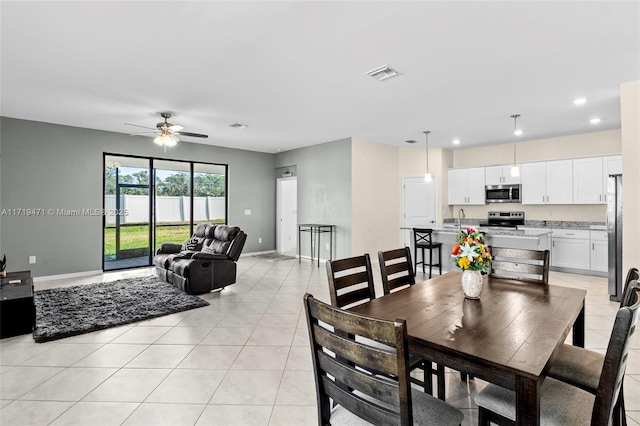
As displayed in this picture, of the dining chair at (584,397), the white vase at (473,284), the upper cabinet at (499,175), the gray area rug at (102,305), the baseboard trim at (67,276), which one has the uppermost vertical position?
the upper cabinet at (499,175)

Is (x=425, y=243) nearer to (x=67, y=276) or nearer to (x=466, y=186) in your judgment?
(x=466, y=186)

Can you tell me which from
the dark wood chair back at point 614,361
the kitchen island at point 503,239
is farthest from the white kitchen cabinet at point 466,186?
the dark wood chair back at point 614,361

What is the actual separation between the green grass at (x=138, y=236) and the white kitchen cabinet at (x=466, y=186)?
6.35 m

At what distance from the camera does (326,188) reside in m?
7.33

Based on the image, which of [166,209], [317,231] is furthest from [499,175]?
[166,209]

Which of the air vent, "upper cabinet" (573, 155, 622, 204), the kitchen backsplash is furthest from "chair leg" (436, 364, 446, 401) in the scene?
the kitchen backsplash

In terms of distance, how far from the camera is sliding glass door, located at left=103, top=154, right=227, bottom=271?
6.42 metres

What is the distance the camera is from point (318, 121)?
5492 mm

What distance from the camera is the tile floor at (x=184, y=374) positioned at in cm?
Answer: 204

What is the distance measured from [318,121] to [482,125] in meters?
2.89

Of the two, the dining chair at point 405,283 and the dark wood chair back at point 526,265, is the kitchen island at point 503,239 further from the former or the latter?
the dining chair at point 405,283

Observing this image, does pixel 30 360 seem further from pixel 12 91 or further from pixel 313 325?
pixel 12 91

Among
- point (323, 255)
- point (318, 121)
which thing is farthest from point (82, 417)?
point (323, 255)

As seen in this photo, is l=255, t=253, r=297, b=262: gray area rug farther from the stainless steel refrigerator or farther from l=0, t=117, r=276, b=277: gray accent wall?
the stainless steel refrigerator
